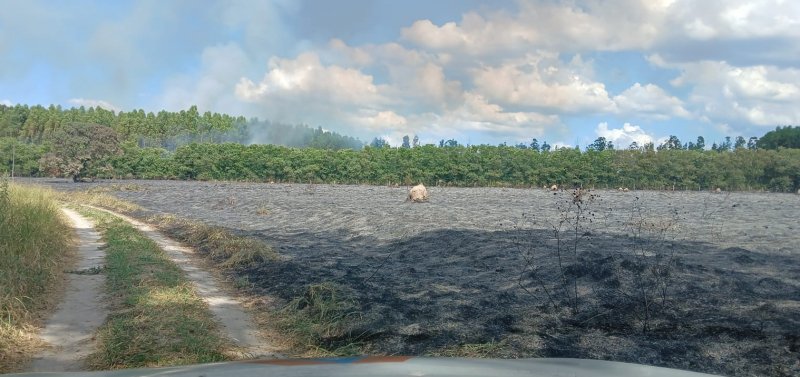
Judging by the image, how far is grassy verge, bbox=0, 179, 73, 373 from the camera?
6159 mm

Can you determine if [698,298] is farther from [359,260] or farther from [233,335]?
[359,260]

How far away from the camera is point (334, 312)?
7668 millimetres

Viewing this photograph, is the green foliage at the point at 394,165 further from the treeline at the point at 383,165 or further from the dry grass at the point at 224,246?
the dry grass at the point at 224,246

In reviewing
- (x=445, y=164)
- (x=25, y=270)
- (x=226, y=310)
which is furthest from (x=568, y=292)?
(x=445, y=164)

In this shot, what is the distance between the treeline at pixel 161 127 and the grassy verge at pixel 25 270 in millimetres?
75235

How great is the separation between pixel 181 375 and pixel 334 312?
497cm

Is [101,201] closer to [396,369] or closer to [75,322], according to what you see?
[75,322]

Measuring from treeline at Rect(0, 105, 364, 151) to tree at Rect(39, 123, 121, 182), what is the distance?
3813 centimetres

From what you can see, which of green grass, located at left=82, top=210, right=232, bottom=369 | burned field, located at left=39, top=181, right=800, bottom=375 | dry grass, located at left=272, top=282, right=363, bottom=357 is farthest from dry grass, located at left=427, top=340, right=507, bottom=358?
green grass, located at left=82, top=210, right=232, bottom=369

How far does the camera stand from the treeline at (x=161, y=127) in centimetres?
9225

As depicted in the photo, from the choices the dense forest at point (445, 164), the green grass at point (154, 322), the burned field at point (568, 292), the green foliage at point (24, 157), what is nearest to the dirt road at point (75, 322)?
the green grass at point (154, 322)

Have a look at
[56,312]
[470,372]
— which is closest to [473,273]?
[56,312]

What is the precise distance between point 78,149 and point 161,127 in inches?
1988

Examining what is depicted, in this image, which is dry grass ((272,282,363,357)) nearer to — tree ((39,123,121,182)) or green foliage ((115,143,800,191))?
tree ((39,123,121,182))
